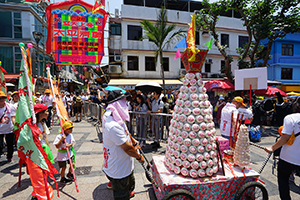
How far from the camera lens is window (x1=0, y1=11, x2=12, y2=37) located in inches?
611

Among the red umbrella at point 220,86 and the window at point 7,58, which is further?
the window at point 7,58

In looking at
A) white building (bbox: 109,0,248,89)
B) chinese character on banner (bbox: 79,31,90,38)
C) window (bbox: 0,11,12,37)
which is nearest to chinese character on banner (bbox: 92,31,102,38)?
chinese character on banner (bbox: 79,31,90,38)

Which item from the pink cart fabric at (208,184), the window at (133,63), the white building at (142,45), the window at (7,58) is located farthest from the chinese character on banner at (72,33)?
the window at (7,58)

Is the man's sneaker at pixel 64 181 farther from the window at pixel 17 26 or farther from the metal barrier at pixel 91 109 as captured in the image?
the window at pixel 17 26

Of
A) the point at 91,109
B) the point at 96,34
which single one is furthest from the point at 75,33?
the point at 91,109

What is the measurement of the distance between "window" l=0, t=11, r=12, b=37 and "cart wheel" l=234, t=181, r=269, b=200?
22.2 m

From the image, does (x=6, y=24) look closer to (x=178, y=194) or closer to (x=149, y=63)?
(x=149, y=63)

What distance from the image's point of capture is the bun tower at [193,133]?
2621 mm

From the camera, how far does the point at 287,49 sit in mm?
21312

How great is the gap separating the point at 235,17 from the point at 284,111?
1845cm

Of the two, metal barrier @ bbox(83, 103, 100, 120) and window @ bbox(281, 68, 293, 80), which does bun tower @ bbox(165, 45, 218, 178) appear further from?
window @ bbox(281, 68, 293, 80)

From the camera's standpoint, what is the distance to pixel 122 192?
2416 mm

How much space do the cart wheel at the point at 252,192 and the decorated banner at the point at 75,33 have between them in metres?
9.85

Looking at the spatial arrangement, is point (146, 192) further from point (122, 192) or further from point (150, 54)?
Answer: point (150, 54)
